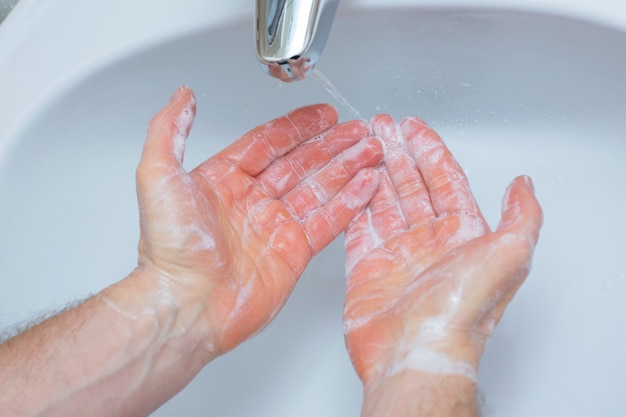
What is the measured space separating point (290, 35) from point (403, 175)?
0.22 meters

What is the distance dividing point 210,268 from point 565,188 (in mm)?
440

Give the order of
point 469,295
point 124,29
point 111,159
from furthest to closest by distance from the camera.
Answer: point 111,159
point 124,29
point 469,295

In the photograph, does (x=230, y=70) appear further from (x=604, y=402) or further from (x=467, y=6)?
(x=604, y=402)

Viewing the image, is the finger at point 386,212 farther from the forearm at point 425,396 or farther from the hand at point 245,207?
the forearm at point 425,396

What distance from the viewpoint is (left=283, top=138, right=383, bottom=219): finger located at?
0.77m

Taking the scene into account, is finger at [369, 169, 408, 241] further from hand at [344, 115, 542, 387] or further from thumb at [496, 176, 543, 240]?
thumb at [496, 176, 543, 240]

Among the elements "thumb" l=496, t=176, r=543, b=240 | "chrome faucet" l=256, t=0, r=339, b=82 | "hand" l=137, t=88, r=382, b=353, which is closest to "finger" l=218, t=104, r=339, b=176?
"hand" l=137, t=88, r=382, b=353

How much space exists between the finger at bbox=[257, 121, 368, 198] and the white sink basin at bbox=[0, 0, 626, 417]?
0.09m

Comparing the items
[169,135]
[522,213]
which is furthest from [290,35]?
[522,213]

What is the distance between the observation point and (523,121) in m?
0.85

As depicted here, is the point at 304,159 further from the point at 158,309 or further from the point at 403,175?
the point at 158,309

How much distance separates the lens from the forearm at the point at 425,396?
618 mm

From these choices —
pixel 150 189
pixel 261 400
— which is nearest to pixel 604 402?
pixel 261 400

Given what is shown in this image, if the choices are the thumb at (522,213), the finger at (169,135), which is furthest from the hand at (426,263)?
the finger at (169,135)
